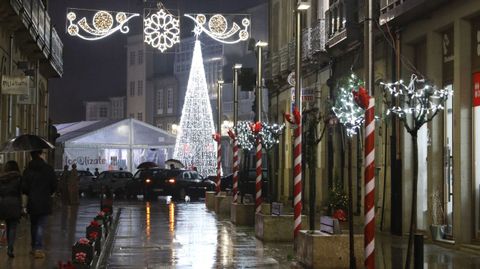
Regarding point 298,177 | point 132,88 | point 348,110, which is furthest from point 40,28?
point 132,88

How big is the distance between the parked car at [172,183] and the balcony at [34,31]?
6.81m

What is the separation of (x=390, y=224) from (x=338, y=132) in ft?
22.7

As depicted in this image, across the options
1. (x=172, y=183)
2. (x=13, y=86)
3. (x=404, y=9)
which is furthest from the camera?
(x=172, y=183)

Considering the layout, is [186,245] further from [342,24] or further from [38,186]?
[342,24]

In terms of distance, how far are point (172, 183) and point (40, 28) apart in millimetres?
14163

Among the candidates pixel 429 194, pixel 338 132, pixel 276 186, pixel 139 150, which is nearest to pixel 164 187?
pixel 276 186

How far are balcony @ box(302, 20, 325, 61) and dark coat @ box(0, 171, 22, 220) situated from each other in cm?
1453

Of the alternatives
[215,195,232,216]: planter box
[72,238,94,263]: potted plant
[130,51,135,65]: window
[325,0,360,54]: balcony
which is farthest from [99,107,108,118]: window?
[72,238,94,263]: potted plant

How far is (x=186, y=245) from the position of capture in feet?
59.4

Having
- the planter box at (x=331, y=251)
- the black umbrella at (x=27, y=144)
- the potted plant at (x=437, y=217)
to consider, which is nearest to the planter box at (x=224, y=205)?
the potted plant at (x=437, y=217)

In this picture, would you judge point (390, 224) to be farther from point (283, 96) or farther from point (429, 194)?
point (283, 96)

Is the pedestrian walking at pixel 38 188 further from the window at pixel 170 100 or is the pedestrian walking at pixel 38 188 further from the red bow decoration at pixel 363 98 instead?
the window at pixel 170 100

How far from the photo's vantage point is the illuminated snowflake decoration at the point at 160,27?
83.3 ft

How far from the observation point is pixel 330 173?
28094mm
